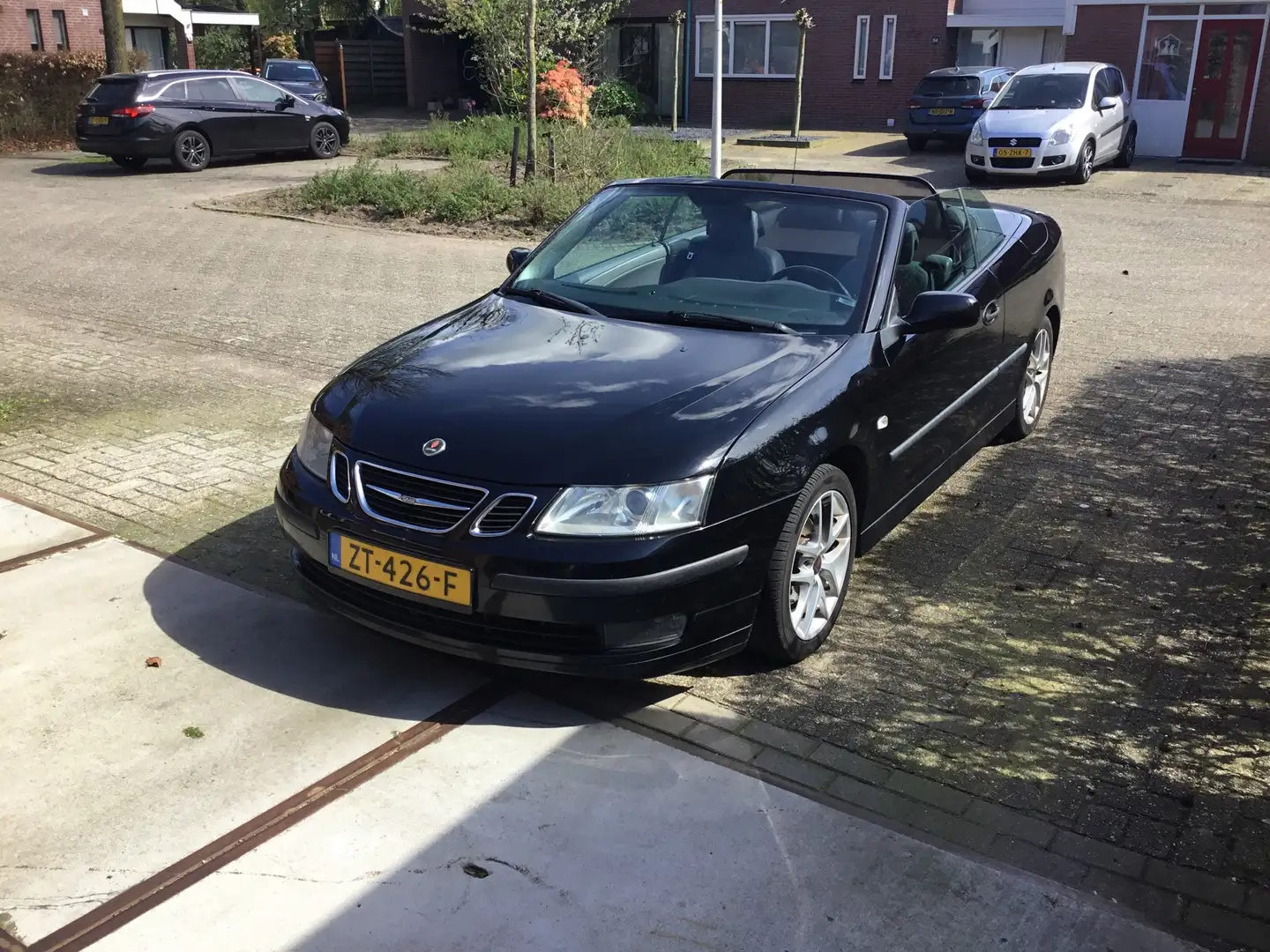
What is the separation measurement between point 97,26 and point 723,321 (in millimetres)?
37809

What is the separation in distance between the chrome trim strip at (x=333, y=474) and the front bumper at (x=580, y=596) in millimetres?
30

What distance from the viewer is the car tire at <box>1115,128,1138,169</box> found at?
21344mm

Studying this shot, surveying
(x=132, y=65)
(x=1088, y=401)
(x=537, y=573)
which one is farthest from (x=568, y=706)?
(x=132, y=65)

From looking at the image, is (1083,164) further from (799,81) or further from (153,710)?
(153,710)

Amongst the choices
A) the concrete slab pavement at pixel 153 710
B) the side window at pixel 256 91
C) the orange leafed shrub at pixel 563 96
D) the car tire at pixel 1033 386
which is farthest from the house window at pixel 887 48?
the concrete slab pavement at pixel 153 710

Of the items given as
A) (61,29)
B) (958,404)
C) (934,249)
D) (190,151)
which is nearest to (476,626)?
(958,404)

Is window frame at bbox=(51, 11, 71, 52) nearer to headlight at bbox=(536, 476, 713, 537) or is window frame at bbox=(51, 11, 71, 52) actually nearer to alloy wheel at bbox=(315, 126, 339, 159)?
alloy wheel at bbox=(315, 126, 339, 159)

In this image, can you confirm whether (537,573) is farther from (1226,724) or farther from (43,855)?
(1226,724)

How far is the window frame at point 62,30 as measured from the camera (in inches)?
1377

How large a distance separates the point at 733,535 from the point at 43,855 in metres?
2.18

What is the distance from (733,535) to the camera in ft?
12.7

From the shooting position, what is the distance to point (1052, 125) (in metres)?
18.8

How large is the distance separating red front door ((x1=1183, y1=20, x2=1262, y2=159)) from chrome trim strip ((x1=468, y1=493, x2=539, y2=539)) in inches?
915

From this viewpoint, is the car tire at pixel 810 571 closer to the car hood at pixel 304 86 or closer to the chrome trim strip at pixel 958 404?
the chrome trim strip at pixel 958 404
